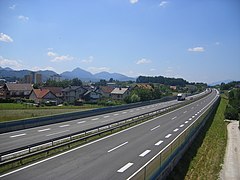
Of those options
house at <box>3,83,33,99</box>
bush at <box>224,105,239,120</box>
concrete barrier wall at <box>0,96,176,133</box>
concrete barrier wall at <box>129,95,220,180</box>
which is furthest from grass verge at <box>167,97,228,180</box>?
house at <box>3,83,33,99</box>

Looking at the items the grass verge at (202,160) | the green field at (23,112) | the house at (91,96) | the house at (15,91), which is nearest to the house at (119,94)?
the house at (91,96)

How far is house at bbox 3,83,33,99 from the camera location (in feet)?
318

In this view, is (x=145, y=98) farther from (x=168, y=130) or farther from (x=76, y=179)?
(x=76, y=179)

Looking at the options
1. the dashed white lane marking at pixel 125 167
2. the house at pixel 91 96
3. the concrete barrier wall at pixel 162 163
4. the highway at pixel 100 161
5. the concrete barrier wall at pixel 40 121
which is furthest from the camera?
the house at pixel 91 96

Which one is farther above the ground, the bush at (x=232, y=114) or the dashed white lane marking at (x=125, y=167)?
the dashed white lane marking at (x=125, y=167)

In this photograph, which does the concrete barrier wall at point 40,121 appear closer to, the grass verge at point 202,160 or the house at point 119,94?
the grass verge at point 202,160

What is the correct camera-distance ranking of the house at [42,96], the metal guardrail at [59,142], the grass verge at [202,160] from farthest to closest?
1. the house at [42,96]
2. the grass verge at [202,160]
3. the metal guardrail at [59,142]

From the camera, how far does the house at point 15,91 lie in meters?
96.8

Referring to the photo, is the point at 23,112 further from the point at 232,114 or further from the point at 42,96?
the point at 42,96

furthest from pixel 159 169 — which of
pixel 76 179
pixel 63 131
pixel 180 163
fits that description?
pixel 63 131

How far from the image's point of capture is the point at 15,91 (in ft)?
325

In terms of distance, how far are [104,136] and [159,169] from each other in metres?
12.0

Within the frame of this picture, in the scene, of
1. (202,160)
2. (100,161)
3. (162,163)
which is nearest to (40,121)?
(100,161)

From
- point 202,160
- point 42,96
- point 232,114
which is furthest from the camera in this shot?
point 42,96
